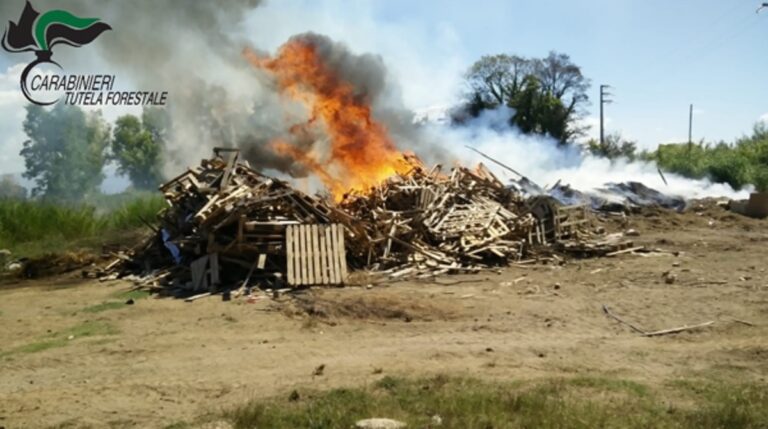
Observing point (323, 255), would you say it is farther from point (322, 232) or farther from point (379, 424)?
point (379, 424)

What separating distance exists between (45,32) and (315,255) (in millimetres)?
12909

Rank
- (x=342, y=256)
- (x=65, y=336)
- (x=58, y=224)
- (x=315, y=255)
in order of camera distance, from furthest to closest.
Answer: (x=58, y=224) < (x=342, y=256) < (x=315, y=255) < (x=65, y=336)

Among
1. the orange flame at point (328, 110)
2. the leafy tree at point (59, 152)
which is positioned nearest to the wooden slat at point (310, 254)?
the orange flame at point (328, 110)

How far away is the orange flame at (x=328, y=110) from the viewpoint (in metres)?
23.4

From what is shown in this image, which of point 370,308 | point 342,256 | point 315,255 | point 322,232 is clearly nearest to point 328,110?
point 322,232

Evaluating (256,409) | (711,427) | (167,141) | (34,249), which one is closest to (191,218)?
(34,249)

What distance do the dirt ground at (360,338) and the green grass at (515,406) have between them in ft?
1.62

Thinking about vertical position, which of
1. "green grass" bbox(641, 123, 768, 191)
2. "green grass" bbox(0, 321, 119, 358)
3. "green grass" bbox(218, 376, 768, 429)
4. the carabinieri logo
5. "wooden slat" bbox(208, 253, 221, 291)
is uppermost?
the carabinieri logo

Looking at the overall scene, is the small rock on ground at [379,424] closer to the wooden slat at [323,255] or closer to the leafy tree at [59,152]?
the wooden slat at [323,255]

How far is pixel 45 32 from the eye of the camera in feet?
62.9

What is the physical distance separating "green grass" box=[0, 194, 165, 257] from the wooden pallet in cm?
920

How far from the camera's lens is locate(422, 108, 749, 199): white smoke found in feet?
97.6

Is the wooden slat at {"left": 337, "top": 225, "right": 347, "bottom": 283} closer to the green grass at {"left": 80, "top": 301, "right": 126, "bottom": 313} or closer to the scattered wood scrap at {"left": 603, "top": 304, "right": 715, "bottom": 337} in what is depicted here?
the green grass at {"left": 80, "top": 301, "right": 126, "bottom": 313}

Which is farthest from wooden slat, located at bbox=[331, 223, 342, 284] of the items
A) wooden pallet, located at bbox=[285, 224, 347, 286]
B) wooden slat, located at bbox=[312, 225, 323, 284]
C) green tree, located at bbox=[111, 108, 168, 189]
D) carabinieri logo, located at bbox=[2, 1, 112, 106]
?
green tree, located at bbox=[111, 108, 168, 189]
